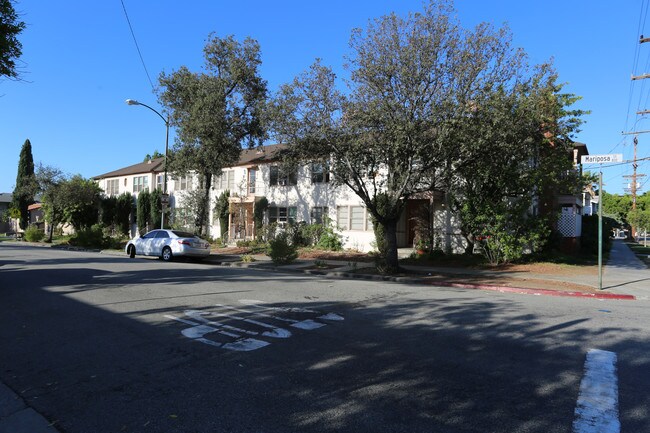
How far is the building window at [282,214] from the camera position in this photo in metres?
28.7

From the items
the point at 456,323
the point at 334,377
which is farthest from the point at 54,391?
the point at 456,323

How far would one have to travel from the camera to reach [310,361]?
527 cm

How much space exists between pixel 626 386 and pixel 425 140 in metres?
10.4

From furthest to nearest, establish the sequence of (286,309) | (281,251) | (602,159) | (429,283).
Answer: (281,251), (429,283), (602,159), (286,309)

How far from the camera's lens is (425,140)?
14.1 metres

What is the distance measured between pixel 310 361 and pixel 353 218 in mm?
20821

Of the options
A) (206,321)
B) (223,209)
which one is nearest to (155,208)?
(223,209)

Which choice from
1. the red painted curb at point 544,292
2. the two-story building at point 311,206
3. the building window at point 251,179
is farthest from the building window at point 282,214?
the red painted curb at point 544,292

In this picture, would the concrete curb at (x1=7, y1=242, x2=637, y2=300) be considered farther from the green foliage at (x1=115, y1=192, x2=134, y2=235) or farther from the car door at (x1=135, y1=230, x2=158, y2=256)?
the green foliage at (x1=115, y1=192, x2=134, y2=235)

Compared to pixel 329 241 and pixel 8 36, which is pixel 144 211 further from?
pixel 8 36

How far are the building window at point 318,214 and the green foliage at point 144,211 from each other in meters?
17.5

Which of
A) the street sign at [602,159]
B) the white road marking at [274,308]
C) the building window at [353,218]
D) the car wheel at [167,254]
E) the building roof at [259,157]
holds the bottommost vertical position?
the white road marking at [274,308]

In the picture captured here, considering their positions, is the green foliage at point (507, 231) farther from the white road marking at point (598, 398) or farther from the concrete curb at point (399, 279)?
the white road marking at point (598, 398)

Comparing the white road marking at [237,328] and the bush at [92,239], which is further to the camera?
the bush at [92,239]
